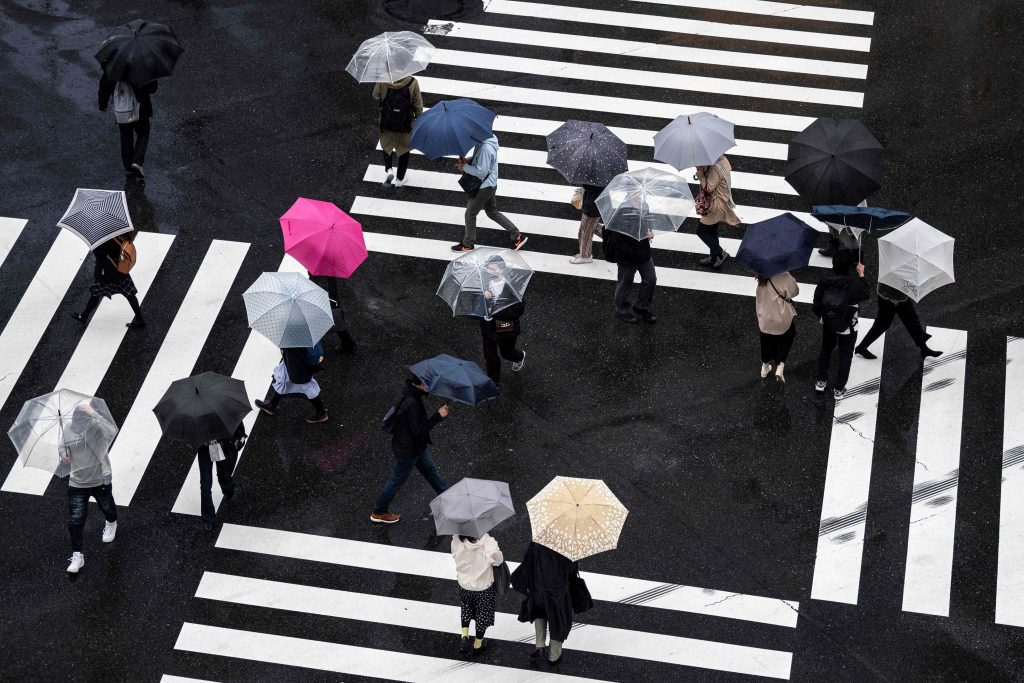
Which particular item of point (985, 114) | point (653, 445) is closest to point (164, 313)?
point (653, 445)

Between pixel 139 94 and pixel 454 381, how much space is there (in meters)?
7.18

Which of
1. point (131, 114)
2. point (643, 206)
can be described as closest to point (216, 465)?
point (643, 206)

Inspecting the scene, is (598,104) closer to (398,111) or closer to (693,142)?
(398,111)

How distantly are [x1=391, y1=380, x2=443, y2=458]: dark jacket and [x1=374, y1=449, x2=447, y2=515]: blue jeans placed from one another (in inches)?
5.9

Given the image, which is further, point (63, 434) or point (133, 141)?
point (133, 141)

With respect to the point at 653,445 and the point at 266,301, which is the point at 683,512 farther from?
the point at 266,301

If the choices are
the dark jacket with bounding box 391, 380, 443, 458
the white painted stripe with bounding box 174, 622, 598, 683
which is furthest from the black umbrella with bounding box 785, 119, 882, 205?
the white painted stripe with bounding box 174, 622, 598, 683

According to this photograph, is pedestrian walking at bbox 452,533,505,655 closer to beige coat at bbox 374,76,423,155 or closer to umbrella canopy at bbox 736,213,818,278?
umbrella canopy at bbox 736,213,818,278

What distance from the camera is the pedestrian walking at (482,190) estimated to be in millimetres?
14836

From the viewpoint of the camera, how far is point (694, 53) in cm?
1895

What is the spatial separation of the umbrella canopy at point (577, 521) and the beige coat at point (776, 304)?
13.1 ft

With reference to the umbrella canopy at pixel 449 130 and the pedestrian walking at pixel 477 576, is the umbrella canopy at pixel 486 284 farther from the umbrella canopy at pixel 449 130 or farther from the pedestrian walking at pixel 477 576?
the pedestrian walking at pixel 477 576

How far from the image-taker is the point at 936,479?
12.9 metres

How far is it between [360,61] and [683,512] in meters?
6.94
